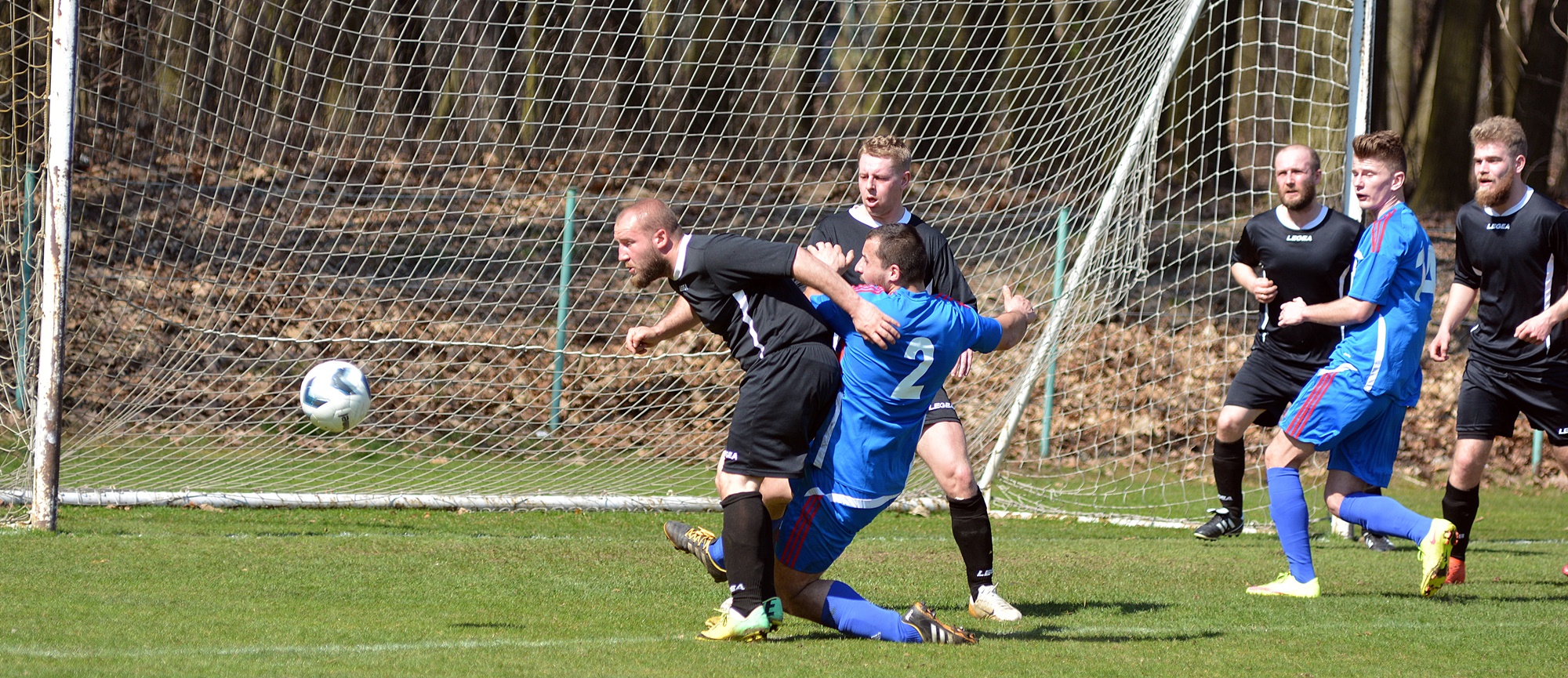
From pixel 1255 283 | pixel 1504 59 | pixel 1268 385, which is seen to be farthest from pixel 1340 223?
pixel 1504 59

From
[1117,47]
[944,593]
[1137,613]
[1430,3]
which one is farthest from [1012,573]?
[1430,3]

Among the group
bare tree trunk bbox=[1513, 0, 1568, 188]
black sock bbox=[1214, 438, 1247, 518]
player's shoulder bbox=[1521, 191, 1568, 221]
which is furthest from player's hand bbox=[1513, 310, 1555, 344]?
bare tree trunk bbox=[1513, 0, 1568, 188]

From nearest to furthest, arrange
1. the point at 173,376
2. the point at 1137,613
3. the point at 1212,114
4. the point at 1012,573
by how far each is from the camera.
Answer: the point at 1137,613 < the point at 1012,573 < the point at 173,376 < the point at 1212,114

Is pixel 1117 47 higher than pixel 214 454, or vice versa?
pixel 1117 47

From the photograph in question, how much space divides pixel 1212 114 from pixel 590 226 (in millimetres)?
5041

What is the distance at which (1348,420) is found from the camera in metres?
5.62

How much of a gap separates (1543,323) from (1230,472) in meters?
1.88

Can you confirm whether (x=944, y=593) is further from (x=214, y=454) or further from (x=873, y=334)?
(x=214, y=454)

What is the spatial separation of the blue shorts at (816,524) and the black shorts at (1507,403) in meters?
3.18

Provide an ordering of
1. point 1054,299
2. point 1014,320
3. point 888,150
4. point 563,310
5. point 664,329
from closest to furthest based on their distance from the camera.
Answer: point 1014,320 → point 664,329 → point 888,150 → point 1054,299 → point 563,310

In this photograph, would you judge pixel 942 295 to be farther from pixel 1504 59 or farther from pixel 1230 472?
pixel 1504 59

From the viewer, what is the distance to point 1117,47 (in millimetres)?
8680

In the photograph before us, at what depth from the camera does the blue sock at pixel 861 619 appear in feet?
14.0

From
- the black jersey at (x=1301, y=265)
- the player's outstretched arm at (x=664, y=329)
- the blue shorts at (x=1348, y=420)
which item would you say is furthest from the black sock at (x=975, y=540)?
the black jersey at (x=1301, y=265)
